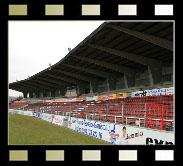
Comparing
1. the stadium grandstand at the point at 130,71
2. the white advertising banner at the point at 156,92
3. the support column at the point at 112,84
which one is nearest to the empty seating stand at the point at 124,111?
the stadium grandstand at the point at 130,71

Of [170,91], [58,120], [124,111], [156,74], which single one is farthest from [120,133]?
[156,74]

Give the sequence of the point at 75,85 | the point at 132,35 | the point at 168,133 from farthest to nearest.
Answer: the point at 75,85 < the point at 132,35 < the point at 168,133

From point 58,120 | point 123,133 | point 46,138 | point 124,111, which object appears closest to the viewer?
point 123,133

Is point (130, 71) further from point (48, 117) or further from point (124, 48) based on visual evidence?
point (48, 117)

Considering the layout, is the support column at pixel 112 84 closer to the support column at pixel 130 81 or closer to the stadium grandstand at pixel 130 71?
the stadium grandstand at pixel 130 71

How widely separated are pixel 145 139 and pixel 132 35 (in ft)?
39.5

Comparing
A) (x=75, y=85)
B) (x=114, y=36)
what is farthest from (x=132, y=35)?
(x=75, y=85)

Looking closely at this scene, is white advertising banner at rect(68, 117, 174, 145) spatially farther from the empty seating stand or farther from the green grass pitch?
the green grass pitch

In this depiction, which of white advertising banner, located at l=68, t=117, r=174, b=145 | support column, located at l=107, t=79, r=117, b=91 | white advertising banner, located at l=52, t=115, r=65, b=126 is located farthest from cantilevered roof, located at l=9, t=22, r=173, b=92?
white advertising banner, located at l=68, t=117, r=174, b=145

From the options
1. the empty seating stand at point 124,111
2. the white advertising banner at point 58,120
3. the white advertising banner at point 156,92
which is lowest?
the white advertising banner at point 58,120

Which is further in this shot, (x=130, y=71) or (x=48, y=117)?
(x=130, y=71)

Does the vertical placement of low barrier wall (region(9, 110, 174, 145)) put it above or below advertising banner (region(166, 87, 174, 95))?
below

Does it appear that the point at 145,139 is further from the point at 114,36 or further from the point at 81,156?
the point at 114,36
